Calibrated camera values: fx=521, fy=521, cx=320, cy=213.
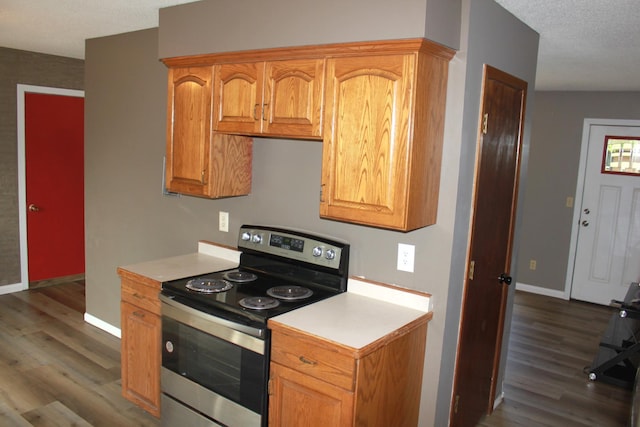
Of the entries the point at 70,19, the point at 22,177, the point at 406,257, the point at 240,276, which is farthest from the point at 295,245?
the point at 22,177

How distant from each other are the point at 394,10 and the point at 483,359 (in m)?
1.98

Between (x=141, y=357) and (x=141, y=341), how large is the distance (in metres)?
0.10

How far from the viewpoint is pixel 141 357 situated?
2.91m

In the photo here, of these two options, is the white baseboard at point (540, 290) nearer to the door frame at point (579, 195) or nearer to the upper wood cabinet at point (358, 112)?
the door frame at point (579, 195)

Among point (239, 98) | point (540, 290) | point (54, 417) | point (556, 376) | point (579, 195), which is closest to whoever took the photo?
point (239, 98)

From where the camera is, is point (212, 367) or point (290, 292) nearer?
point (212, 367)

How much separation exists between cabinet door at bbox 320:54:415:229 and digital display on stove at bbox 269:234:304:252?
1.59 feet

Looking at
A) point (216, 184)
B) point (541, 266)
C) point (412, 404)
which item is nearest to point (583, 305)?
point (541, 266)

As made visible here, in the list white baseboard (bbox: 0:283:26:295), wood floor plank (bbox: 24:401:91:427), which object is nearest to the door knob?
wood floor plank (bbox: 24:401:91:427)

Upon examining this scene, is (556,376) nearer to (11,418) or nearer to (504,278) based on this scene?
(504,278)

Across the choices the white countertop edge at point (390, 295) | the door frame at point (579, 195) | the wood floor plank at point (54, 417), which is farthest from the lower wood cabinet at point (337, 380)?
the door frame at point (579, 195)

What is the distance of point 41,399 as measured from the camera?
3129 millimetres

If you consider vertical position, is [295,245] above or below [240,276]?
above

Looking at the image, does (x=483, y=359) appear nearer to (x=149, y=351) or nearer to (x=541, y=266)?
(x=149, y=351)
